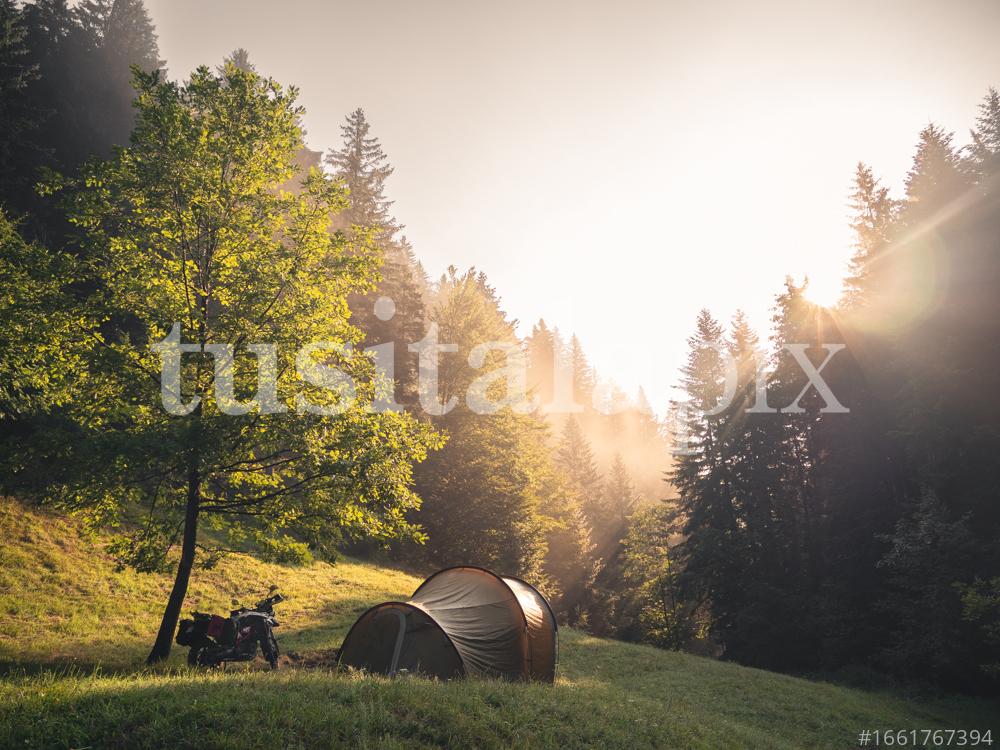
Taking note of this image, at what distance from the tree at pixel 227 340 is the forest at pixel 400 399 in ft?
0.23

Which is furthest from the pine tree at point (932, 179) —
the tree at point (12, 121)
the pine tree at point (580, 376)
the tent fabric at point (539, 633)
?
the pine tree at point (580, 376)

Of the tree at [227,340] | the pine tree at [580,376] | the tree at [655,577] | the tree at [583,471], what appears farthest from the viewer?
the pine tree at [580,376]

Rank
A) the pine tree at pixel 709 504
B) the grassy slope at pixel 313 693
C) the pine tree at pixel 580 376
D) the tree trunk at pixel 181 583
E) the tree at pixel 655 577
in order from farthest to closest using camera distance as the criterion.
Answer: the pine tree at pixel 580 376
the tree at pixel 655 577
the pine tree at pixel 709 504
the tree trunk at pixel 181 583
the grassy slope at pixel 313 693

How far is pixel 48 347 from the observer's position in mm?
9711

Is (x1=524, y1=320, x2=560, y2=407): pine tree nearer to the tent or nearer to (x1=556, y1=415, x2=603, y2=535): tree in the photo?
(x1=556, y1=415, x2=603, y2=535): tree

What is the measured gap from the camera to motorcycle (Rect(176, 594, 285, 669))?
34.6 ft

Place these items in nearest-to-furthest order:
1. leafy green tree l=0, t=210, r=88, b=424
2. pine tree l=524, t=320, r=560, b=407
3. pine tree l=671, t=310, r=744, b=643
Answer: leafy green tree l=0, t=210, r=88, b=424
pine tree l=671, t=310, r=744, b=643
pine tree l=524, t=320, r=560, b=407

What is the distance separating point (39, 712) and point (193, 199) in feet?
29.9

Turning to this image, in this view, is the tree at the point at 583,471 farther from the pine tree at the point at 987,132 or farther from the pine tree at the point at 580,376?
the pine tree at the point at 987,132

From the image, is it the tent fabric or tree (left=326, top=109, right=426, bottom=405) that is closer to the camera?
the tent fabric

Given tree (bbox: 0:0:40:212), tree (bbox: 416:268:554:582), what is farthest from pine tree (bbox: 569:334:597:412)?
tree (bbox: 0:0:40:212)

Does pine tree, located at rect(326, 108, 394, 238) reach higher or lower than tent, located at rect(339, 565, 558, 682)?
higher

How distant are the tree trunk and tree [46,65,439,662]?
4 cm

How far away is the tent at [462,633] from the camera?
35.8ft
